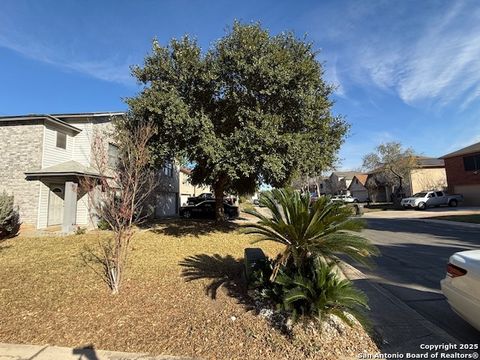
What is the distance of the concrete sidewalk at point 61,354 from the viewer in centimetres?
416

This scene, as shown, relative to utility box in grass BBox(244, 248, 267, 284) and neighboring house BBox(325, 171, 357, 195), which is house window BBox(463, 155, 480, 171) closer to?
utility box in grass BBox(244, 248, 267, 284)

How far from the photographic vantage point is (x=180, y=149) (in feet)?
42.7

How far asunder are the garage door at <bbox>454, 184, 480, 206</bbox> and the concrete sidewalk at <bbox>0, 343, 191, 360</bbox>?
37.6 meters

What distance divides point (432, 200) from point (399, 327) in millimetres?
34437

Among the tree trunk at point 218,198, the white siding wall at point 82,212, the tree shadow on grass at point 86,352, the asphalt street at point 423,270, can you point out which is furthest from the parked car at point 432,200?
the tree shadow on grass at point 86,352

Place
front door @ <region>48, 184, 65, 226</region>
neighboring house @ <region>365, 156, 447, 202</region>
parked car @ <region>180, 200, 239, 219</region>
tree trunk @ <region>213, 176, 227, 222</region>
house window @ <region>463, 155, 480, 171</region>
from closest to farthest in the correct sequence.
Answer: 1. front door @ <region>48, 184, 65, 226</region>
2. tree trunk @ <region>213, 176, 227, 222</region>
3. parked car @ <region>180, 200, 239, 219</region>
4. house window @ <region>463, 155, 480, 171</region>
5. neighboring house @ <region>365, 156, 447, 202</region>

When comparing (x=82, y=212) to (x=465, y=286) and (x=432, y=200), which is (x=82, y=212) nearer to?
(x=465, y=286)

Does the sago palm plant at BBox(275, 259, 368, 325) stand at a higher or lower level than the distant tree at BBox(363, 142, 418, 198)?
lower

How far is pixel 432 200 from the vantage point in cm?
3400

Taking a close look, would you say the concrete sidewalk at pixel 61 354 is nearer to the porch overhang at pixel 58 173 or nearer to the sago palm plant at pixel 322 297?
the sago palm plant at pixel 322 297

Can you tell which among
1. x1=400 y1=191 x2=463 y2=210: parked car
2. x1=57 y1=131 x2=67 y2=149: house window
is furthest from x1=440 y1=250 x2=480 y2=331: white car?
x1=400 y1=191 x2=463 y2=210: parked car

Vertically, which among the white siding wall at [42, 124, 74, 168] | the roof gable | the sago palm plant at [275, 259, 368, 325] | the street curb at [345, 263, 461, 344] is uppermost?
the roof gable

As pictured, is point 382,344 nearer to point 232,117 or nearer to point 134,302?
point 134,302

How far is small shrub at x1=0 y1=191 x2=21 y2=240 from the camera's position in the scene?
13.6 meters
